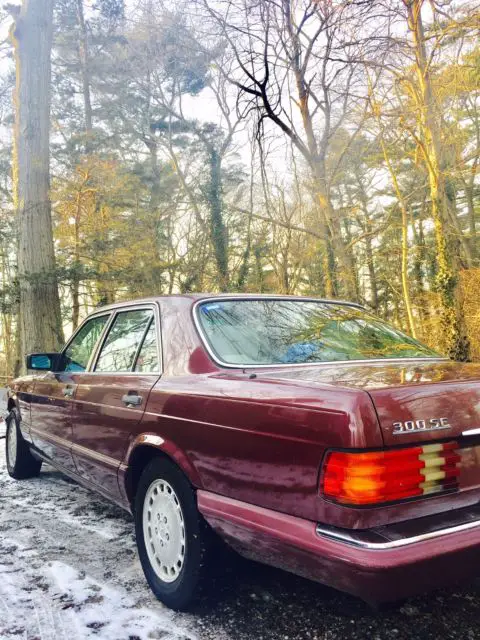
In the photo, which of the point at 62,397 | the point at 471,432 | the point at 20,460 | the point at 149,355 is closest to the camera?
the point at 471,432

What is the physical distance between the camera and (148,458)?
2.84 metres

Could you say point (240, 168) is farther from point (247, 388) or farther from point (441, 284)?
point (247, 388)

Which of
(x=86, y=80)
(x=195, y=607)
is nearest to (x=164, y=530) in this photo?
(x=195, y=607)

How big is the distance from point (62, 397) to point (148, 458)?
4.41 ft

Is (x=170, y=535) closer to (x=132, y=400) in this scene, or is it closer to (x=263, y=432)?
(x=132, y=400)

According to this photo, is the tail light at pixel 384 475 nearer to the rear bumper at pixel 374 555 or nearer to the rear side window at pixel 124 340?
the rear bumper at pixel 374 555

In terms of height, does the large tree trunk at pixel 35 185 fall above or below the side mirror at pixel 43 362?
above

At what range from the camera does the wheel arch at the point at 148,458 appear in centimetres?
240

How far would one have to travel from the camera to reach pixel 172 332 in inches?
113

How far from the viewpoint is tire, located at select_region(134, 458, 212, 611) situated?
236 centimetres

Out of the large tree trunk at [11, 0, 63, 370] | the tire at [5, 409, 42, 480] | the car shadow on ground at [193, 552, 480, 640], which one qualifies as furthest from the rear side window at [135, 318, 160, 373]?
the large tree trunk at [11, 0, 63, 370]

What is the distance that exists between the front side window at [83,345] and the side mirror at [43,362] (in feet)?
0.45

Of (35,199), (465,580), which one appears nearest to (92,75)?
(35,199)

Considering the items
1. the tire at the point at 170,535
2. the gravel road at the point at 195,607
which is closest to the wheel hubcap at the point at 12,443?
the gravel road at the point at 195,607
